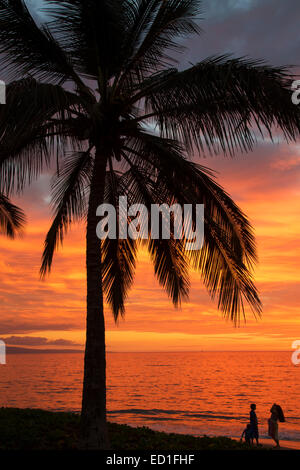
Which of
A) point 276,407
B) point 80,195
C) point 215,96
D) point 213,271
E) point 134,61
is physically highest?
point 134,61

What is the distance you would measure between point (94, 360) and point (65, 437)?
2.59m

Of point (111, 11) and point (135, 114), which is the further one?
point (135, 114)

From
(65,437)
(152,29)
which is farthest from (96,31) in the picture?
(65,437)

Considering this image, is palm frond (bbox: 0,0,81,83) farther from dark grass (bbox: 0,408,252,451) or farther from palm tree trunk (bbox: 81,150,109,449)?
dark grass (bbox: 0,408,252,451)

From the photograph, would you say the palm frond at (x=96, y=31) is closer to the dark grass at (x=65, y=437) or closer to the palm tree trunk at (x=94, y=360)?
the palm tree trunk at (x=94, y=360)

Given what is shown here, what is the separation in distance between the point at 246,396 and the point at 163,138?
48.3 metres

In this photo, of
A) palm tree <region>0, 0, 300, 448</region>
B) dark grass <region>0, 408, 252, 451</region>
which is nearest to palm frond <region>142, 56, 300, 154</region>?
palm tree <region>0, 0, 300, 448</region>

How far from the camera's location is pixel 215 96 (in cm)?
837

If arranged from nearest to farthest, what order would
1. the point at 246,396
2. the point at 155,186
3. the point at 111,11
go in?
A: the point at 111,11 < the point at 155,186 < the point at 246,396

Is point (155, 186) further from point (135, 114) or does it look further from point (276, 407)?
point (276, 407)

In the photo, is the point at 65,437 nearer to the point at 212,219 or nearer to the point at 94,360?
the point at 94,360

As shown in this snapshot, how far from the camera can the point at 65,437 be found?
10039 mm

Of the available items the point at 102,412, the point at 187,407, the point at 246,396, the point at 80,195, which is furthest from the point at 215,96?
the point at 246,396

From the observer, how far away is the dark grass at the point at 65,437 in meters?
9.59
